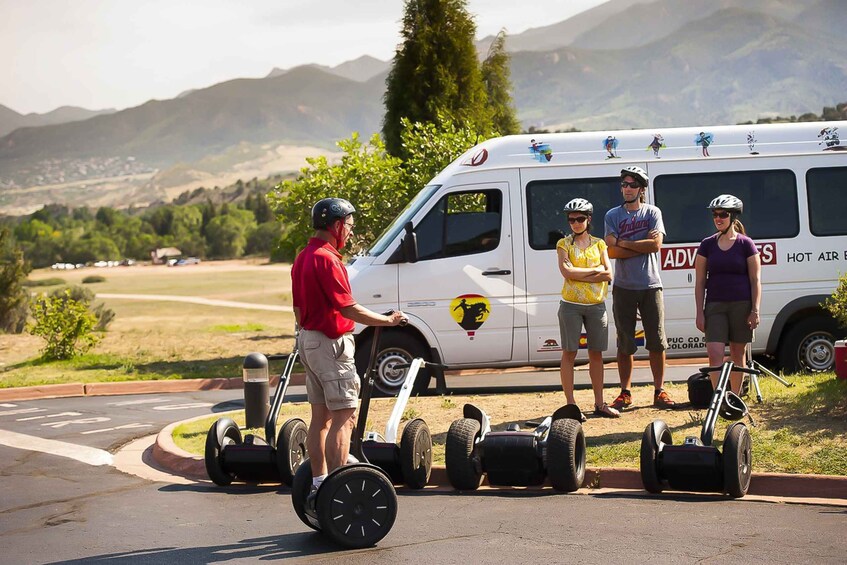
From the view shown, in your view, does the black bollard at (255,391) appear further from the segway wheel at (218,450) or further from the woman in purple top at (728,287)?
the woman in purple top at (728,287)

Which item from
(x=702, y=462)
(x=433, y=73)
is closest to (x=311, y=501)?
(x=702, y=462)

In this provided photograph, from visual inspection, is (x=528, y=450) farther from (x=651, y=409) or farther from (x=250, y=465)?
(x=651, y=409)

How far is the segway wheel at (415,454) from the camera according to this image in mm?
8031

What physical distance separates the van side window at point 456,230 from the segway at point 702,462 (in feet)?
18.4

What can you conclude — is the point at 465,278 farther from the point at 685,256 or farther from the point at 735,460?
Answer: the point at 735,460

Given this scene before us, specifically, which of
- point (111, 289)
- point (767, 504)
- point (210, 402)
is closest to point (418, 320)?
point (210, 402)

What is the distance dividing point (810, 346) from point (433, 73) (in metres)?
10.1

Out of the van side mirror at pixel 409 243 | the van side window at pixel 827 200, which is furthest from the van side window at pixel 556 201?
the van side window at pixel 827 200

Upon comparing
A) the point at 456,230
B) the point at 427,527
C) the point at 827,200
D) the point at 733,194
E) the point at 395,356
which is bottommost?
the point at 427,527

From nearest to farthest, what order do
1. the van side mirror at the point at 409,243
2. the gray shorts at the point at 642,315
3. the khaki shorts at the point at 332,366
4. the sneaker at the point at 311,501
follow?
the sneaker at the point at 311,501, the khaki shorts at the point at 332,366, the gray shorts at the point at 642,315, the van side mirror at the point at 409,243

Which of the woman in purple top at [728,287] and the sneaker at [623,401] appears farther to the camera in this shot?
the sneaker at [623,401]

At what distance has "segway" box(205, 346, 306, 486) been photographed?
824 centimetres

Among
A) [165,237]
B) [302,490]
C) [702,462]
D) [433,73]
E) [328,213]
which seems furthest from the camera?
[165,237]

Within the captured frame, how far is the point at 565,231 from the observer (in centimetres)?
1305
